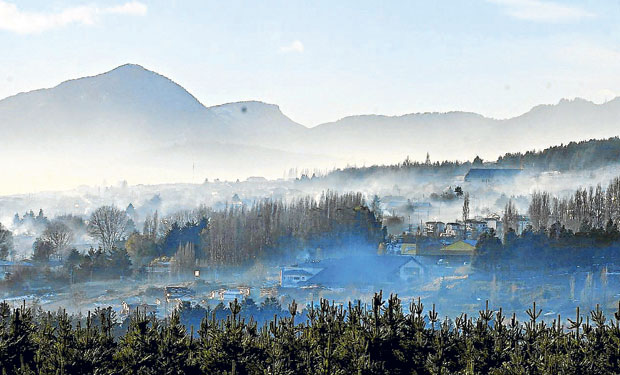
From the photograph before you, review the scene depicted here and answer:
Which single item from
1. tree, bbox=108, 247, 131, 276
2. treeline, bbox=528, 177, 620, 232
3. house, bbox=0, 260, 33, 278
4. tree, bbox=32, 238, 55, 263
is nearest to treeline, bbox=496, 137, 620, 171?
treeline, bbox=528, 177, 620, 232

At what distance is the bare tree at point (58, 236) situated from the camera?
64938mm

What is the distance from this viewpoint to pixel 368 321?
1906 centimetres

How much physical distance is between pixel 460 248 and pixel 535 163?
36580 millimetres

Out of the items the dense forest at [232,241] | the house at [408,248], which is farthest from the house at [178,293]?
the house at [408,248]

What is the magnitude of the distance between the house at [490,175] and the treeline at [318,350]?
6642cm

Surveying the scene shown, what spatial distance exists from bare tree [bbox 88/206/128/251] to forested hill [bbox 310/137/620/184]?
35277 mm

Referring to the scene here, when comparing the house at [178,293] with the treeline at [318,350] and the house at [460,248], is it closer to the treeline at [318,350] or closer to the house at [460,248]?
the house at [460,248]

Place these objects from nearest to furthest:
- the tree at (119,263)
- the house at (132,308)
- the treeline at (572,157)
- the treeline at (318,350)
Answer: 1. the treeline at (318,350)
2. the house at (132,308)
3. the tree at (119,263)
4. the treeline at (572,157)

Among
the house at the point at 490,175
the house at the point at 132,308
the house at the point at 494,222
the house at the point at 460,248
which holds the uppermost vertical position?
the house at the point at 490,175

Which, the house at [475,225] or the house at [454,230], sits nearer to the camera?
the house at [454,230]

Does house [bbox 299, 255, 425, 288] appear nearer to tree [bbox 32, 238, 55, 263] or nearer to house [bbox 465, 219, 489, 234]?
house [bbox 465, 219, 489, 234]

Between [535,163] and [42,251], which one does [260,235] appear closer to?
[42,251]

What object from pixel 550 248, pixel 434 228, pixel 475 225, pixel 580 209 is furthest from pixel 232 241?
pixel 580 209

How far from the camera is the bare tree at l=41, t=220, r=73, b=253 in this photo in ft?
213
